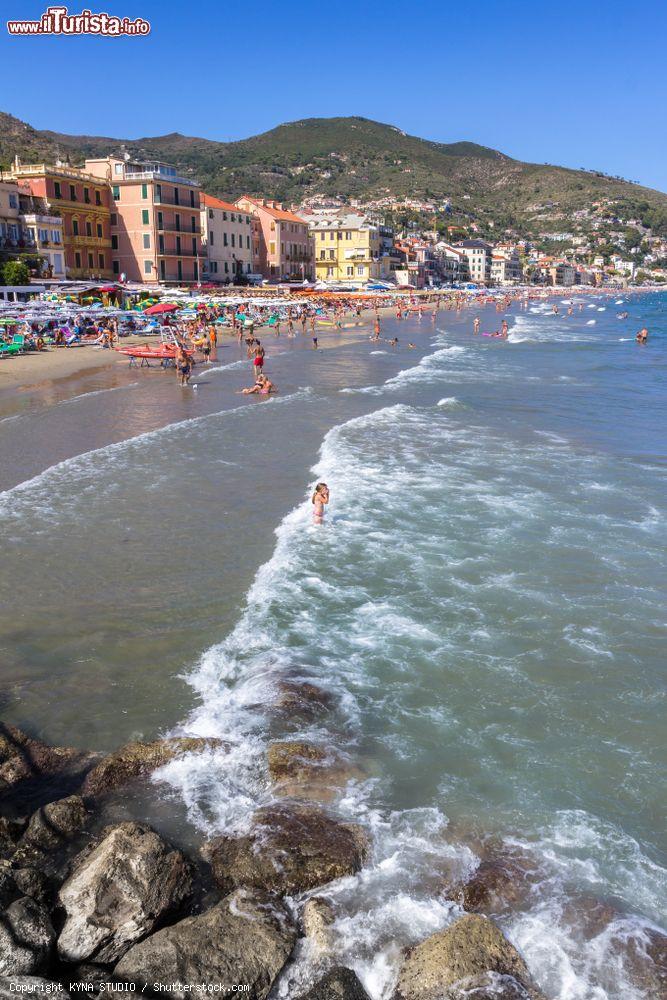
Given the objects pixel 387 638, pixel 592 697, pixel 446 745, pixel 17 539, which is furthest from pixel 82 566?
pixel 592 697

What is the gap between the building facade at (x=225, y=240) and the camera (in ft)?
226

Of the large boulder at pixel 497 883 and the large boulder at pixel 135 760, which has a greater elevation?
the large boulder at pixel 135 760

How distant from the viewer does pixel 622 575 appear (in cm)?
1051

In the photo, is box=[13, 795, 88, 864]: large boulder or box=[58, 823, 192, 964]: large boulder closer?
box=[58, 823, 192, 964]: large boulder

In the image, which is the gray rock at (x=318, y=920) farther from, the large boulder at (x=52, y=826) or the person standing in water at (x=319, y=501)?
the person standing in water at (x=319, y=501)

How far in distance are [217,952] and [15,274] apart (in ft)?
141

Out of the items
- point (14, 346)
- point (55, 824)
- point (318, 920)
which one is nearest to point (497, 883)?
point (318, 920)

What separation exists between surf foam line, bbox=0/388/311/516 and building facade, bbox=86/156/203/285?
41.3 metres

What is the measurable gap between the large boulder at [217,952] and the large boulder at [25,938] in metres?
0.44

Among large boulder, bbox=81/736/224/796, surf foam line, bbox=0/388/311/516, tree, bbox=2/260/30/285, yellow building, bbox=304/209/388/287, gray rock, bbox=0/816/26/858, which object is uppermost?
yellow building, bbox=304/209/388/287

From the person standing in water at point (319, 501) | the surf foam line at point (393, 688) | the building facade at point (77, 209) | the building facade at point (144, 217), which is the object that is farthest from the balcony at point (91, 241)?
the person standing in water at point (319, 501)

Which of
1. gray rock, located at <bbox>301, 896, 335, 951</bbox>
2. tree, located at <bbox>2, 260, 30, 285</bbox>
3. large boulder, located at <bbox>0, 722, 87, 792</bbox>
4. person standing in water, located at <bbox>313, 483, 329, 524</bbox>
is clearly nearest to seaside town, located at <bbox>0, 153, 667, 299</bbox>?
tree, located at <bbox>2, 260, 30, 285</bbox>

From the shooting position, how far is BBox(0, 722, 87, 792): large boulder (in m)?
6.13

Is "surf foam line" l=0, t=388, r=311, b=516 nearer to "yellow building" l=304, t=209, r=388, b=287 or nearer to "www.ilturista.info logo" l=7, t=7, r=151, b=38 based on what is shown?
"www.ilturista.info logo" l=7, t=7, r=151, b=38
